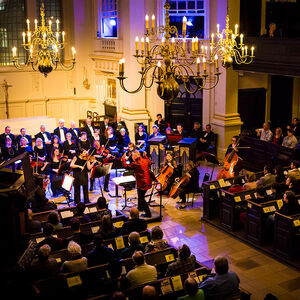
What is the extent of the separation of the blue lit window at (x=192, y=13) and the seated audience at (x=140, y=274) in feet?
34.8

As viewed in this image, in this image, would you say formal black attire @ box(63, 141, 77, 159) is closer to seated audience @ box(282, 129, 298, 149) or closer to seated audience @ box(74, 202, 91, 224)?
seated audience @ box(74, 202, 91, 224)

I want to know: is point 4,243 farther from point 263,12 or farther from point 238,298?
point 263,12

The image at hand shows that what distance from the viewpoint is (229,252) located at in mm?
8570

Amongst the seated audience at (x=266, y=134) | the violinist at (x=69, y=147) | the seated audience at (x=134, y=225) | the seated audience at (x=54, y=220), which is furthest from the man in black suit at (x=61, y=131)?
the seated audience at (x=134, y=225)

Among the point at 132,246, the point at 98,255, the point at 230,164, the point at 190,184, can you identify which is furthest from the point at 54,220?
the point at 230,164

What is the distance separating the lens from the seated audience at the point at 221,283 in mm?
5570

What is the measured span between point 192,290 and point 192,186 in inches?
242

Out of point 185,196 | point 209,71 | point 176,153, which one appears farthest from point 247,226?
point 209,71

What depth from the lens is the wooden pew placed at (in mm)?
7879

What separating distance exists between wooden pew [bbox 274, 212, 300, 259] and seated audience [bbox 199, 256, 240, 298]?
8.50 ft

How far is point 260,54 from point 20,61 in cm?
1014

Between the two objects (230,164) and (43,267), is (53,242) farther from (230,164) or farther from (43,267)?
(230,164)

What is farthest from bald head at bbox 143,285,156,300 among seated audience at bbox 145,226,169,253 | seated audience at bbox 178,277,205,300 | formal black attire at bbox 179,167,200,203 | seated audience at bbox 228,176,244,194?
formal black attire at bbox 179,167,200,203

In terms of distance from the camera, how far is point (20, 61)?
62.2ft
